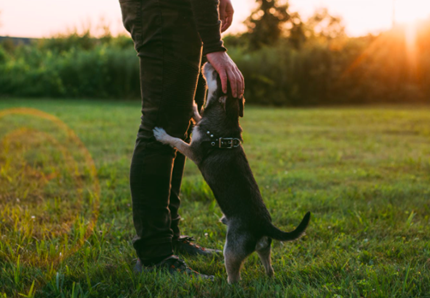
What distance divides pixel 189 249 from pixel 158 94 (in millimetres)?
1141

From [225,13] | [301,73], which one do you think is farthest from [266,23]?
[225,13]

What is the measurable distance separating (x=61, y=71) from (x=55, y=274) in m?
21.1

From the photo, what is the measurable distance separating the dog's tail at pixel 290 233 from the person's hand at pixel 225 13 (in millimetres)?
1410

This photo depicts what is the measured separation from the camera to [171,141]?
7.91 feet

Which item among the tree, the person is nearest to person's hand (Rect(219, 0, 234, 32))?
the person

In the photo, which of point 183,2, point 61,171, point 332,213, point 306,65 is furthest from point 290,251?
point 306,65

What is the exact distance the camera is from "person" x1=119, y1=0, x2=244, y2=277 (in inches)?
87.7

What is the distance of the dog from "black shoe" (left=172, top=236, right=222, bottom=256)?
0.43 metres

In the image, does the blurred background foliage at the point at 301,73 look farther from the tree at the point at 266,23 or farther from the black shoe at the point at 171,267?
the black shoe at the point at 171,267

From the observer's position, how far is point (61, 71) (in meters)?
21.5

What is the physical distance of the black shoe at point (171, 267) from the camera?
2.41 m

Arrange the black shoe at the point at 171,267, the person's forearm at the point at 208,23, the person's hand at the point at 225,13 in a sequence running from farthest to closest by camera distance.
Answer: the person's hand at the point at 225,13, the black shoe at the point at 171,267, the person's forearm at the point at 208,23

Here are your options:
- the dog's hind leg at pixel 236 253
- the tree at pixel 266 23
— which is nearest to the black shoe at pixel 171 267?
the dog's hind leg at pixel 236 253

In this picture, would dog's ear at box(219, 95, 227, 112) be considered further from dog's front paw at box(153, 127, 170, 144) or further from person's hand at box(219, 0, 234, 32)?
person's hand at box(219, 0, 234, 32)
